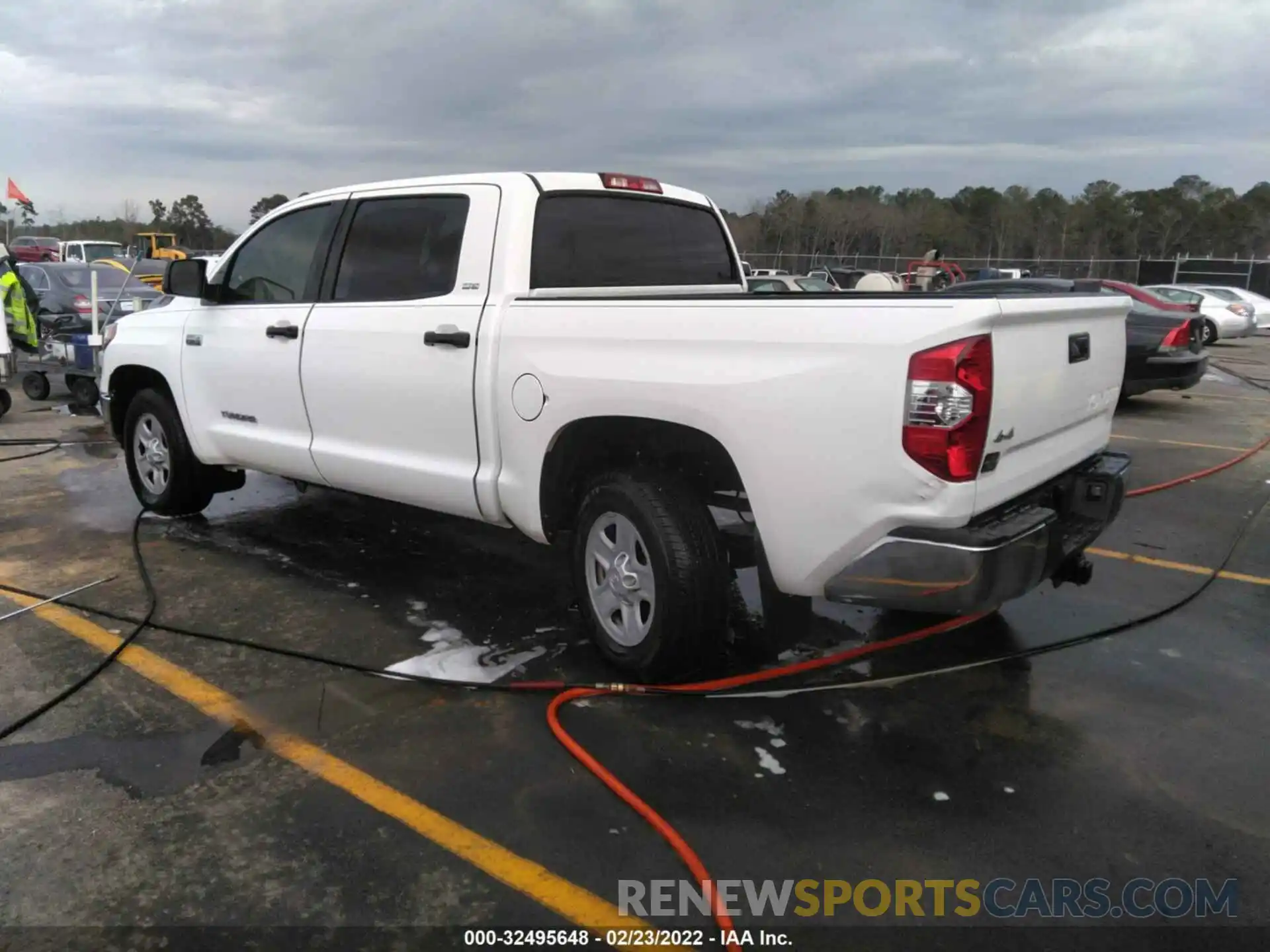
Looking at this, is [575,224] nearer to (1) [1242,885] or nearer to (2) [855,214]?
(1) [1242,885]

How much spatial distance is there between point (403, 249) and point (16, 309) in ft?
32.6

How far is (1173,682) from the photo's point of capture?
13.1ft

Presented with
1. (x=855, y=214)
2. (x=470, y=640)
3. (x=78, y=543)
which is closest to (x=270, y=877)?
(x=470, y=640)

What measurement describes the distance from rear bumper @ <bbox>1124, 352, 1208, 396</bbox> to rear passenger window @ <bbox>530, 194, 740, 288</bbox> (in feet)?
25.7

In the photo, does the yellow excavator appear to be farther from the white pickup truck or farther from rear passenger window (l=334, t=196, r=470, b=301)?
rear passenger window (l=334, t=196, r=470, b=301)

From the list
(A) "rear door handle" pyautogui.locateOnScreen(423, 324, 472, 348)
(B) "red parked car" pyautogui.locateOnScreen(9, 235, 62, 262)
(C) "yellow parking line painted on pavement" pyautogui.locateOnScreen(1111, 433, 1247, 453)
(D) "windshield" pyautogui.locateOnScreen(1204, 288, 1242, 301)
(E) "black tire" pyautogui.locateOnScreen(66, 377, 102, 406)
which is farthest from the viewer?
(B) "red parked car" pyautogui.locateOnScreen(9, 235, 62, 262)

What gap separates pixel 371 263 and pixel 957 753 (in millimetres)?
3449

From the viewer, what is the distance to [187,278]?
5.32 meters

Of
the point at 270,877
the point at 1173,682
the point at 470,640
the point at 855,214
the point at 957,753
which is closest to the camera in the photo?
the point at 270,877

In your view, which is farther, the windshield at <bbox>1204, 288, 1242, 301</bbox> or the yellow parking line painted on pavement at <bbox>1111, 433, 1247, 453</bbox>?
the windshield at <bbox>1204, 288, 1242, 301</bbox>

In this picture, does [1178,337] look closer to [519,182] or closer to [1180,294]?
[519,182]

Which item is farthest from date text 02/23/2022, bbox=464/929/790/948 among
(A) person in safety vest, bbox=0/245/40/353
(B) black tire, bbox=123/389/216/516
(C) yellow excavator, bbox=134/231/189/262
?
(C) yellow excavator, bbox=134/231/189/262

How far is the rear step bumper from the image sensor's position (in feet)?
9.71

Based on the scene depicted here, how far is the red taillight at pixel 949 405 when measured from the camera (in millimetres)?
2820
